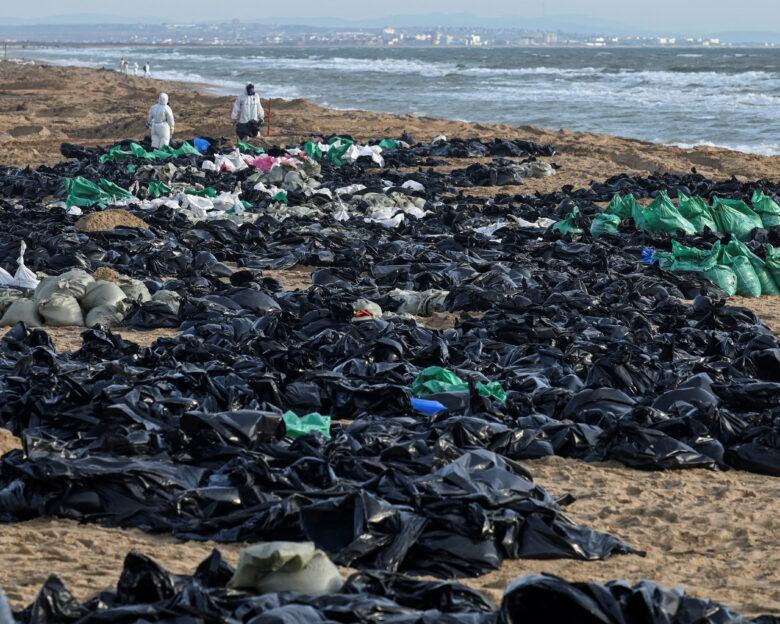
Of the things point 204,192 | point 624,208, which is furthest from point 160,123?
point 624,208

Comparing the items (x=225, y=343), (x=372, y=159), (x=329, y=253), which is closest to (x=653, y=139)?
(x=372, y=159)

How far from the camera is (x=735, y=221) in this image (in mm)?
12062

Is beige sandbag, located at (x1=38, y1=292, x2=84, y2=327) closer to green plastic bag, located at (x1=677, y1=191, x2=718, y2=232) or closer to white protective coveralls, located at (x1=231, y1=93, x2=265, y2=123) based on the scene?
green plastic bag, located at (x1=677, y1=191, x2=718, y2=232)

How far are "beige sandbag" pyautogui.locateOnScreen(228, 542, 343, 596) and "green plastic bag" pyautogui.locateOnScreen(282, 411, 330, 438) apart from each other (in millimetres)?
1952

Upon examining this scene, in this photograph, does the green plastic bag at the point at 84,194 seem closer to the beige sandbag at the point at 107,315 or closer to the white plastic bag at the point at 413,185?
the white plastic bag at the point at 413,185

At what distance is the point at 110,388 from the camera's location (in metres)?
5.75

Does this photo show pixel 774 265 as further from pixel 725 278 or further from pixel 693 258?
pixel 693 258

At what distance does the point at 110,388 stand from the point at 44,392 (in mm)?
402

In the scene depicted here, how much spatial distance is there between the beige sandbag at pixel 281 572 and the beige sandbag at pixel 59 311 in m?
5.21

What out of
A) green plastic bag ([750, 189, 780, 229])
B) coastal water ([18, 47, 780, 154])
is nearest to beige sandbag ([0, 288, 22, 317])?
green plastic bag ([750, 189, 780, 229])

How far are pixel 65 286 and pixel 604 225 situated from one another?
6581mm

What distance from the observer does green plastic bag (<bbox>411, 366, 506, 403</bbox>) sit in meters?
6.27

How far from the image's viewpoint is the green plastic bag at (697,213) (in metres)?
12.1

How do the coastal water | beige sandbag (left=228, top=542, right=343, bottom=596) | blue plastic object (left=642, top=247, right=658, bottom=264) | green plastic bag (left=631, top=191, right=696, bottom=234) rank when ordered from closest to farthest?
beige sandbag (left=228, top=542, right=343, bottom=596) → blue plastic object (left=642, top=247, right=658, bottom=264) → green plastic bag (left=631, top=191, right=696, bottom=234) → the coastal water
